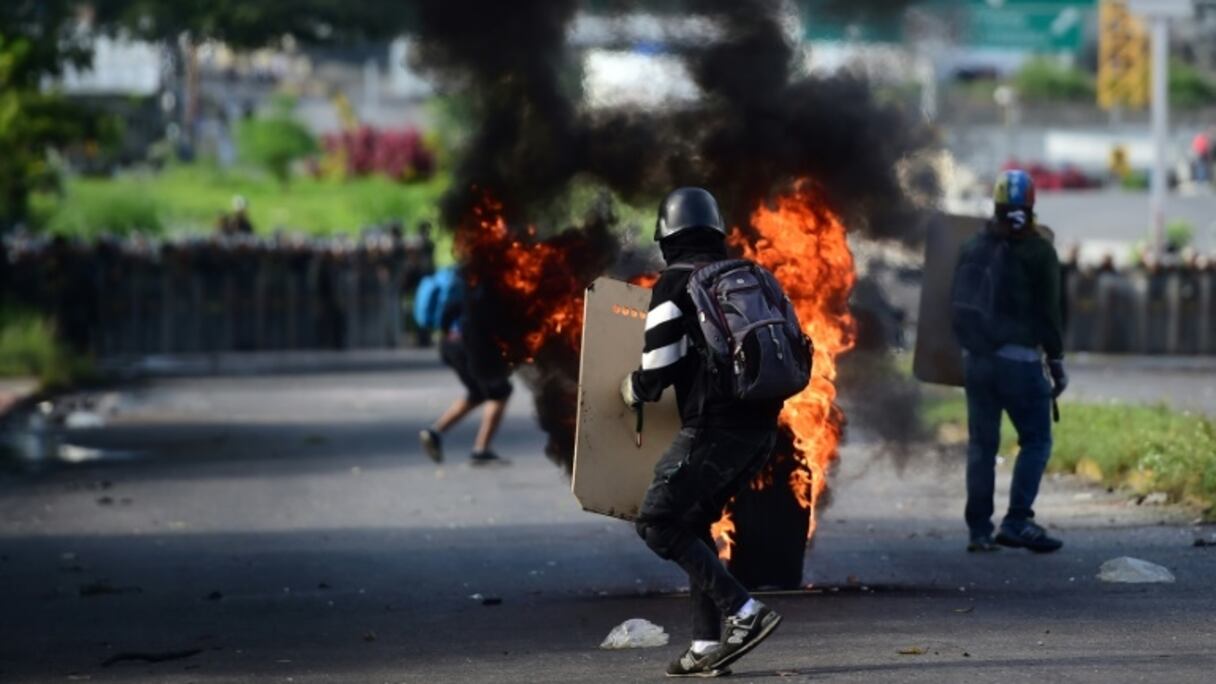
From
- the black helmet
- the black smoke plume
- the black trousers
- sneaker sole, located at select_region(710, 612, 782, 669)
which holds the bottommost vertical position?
sneaker sole, located at select_region(710, 612, 782, 669)

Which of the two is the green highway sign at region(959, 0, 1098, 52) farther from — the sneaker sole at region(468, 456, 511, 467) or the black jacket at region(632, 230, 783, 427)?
the black jacket at region(632, 230, 783, 427)

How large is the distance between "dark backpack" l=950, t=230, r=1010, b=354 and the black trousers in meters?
3.34

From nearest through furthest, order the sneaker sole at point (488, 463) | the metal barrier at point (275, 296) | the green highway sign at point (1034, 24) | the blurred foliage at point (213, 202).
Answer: the sneaker sole at point (488, 463) < the metal barrier at point (275, 296) < the green highway sign at point (1034, 24) < the blurred foliage at point (213, 202)

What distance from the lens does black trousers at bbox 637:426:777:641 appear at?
308 inches

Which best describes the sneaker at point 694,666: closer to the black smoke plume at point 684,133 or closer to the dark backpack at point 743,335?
the dark backpack at point 743,335

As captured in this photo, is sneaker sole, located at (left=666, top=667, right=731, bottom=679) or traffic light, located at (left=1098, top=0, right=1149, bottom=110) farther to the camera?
traffic light, located at (left=1098, top=0, right=1149, bottom=110)

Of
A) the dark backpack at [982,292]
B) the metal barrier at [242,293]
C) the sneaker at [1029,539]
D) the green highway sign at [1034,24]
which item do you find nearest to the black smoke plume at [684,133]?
the dark backpack at [982,292]

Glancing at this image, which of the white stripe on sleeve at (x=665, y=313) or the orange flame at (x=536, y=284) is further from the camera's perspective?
the orange flame at (x=536, y=284)

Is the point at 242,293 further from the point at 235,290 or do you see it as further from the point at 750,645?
the point at 750,645

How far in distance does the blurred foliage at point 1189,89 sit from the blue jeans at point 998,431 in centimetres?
7390

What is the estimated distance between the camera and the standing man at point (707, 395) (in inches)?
302

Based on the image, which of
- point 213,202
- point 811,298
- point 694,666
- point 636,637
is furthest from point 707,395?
point 213,202

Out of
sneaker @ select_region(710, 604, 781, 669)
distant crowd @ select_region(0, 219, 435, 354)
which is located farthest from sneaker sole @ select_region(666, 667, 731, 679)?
distant crowd @ select_region(0, 219, 435, 354)

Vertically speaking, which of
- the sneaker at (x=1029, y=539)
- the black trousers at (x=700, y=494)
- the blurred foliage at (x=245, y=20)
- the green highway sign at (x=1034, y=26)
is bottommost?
the sneaker at (x=1029, y=539)
